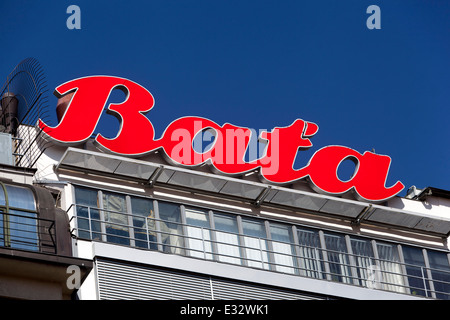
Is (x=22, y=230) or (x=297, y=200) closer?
(x=22, y=230)

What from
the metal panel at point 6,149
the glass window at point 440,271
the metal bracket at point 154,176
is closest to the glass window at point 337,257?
the glass window at point 440,271

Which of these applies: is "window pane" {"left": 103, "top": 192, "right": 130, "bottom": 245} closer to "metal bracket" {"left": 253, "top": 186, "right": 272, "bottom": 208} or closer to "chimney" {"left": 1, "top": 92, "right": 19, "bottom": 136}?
"chimney" {"left": 1, "top": 92, "right": 19, "bottom": 136}

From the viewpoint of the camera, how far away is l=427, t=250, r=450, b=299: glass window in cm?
4011

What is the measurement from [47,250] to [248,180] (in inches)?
459

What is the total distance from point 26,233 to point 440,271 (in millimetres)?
16251

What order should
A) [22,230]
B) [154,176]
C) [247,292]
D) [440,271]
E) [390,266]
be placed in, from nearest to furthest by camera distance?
[22,230], [247,292], [154,176], [440,271], [390,266]

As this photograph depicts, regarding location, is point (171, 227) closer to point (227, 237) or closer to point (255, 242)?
point (227, 237)

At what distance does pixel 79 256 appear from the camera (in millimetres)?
31891

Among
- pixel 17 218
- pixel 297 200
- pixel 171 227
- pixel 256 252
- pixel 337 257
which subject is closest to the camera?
pixel 17 218

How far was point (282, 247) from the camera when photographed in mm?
38781

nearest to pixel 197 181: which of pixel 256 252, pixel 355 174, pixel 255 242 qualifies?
pixel 255 242

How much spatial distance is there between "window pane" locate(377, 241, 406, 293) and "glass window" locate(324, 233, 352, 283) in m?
1.28
